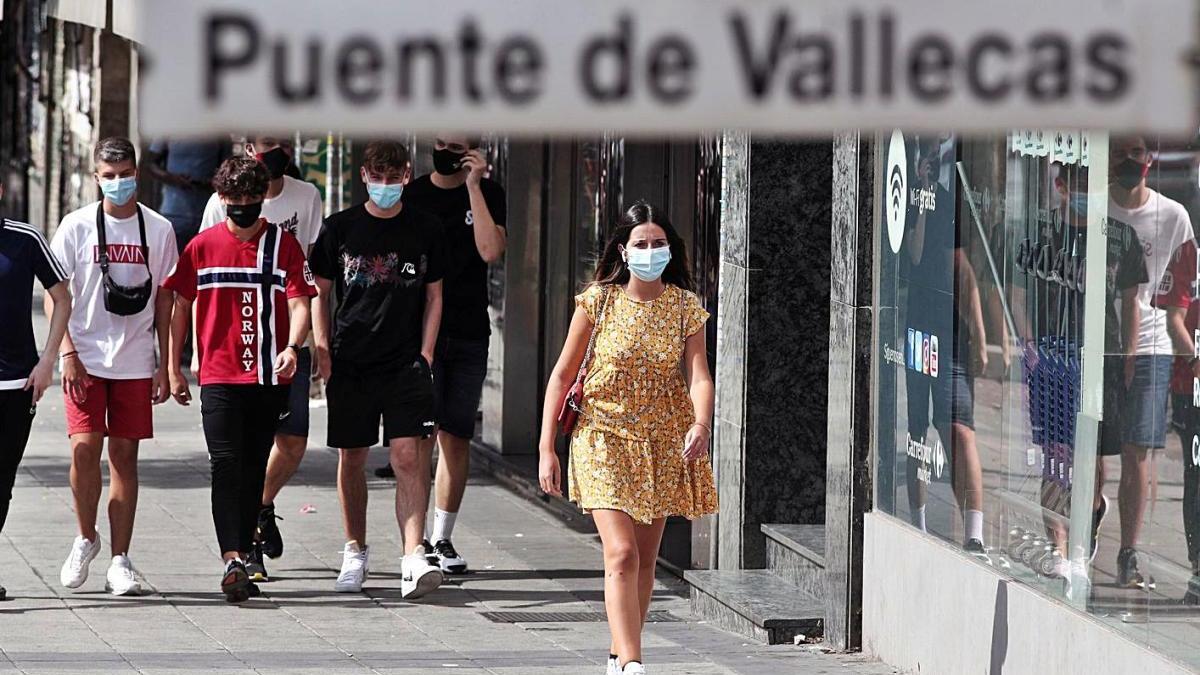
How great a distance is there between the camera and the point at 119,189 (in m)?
8.94

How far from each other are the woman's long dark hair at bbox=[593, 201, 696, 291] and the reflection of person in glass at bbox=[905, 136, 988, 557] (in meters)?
0.96

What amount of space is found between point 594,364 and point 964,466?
53.0 inches

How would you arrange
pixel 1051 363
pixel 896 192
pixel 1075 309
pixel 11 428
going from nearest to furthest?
pixel 1075 309 < pixel 1051 363 < pixel 896 192 < pixel 11 428

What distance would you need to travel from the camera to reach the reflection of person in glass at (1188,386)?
18.6 feet

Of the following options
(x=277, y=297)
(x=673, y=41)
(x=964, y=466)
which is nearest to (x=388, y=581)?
(x=277, y=297)

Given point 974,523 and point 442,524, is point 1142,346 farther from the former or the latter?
point 442,524

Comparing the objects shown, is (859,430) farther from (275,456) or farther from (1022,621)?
(275,456)

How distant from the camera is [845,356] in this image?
8312 millimetres

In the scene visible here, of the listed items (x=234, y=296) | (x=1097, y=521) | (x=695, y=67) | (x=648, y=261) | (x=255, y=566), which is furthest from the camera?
(x=255, y=566)

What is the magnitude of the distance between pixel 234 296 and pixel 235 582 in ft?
3.87

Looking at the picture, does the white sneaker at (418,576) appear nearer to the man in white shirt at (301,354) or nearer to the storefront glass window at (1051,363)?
the man in white shirt at (301,354)

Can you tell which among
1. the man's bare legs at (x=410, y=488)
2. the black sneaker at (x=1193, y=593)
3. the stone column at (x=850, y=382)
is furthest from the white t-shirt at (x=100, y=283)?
the black sneaker at (x=1193, y=593)

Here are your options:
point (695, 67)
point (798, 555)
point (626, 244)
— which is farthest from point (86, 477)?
point (695, 67)

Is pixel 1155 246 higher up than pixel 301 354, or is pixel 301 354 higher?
pixel 1155 246
